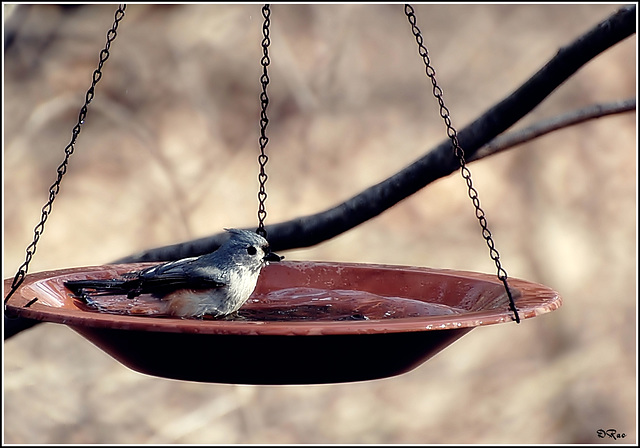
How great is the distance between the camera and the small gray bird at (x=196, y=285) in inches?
88.4

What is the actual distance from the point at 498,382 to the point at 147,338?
521 cm

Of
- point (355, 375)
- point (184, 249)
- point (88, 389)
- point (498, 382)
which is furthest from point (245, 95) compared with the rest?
point (355, 375)

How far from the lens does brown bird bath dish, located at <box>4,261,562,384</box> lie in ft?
5.73

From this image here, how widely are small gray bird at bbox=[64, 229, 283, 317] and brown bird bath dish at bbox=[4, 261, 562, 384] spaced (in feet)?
0.17

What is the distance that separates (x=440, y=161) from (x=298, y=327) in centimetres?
119

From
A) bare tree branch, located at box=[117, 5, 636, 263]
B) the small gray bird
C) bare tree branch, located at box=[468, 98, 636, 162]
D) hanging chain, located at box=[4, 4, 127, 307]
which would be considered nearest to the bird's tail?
the small gray bird

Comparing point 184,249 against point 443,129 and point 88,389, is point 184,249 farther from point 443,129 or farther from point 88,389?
point 443,129

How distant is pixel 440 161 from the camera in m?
2.74

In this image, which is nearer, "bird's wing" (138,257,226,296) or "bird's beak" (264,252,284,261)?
"bird's wing" (138,257,226,296)

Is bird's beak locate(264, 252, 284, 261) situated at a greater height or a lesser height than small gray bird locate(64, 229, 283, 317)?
greater

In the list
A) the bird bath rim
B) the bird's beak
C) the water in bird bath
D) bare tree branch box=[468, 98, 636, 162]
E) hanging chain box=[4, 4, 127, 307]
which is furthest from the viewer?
bare tree branch box=[468, 98, 636, 162]

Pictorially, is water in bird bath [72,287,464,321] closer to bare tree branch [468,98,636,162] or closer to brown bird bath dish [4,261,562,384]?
brown bird bath dish [4,261,562,384]

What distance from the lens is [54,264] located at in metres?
5.99

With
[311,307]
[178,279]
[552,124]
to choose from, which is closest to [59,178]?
[178,279]
